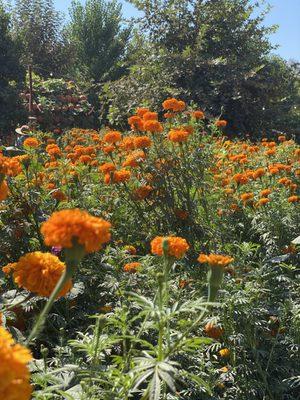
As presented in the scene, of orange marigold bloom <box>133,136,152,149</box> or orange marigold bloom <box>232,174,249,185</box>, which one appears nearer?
orange marigold bloom <box>133,136,152,149</box>

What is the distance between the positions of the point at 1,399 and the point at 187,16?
11.7 metres

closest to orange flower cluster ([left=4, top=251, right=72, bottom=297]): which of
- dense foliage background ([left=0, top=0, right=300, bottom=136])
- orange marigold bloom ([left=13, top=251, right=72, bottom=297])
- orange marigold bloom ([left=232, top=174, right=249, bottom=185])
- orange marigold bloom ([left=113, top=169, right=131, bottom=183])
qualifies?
orange marigold bloom ([left=13, top=251, right=72, bottom=297])

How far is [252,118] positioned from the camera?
11.0 meters

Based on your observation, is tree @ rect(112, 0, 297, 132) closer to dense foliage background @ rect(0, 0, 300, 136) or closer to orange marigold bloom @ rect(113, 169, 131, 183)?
dense foliage background @ rect(0, 0, 300, 136)

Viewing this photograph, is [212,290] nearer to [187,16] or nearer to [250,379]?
[250,379]

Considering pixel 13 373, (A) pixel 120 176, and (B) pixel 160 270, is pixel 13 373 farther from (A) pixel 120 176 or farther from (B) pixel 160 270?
(A) pixel 120 176

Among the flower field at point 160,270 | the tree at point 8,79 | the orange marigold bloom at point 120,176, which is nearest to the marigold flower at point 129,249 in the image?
the flower field at point 160,270

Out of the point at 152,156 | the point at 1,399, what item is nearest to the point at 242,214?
the point at 152,156

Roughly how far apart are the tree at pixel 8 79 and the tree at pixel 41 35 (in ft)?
8.67

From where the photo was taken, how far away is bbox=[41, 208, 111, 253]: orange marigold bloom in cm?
96

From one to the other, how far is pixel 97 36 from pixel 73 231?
2228 cm

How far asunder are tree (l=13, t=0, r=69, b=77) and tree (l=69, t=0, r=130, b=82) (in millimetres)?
2987

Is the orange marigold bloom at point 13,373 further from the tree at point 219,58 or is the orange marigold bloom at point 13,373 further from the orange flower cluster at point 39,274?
the tree at point 219,58

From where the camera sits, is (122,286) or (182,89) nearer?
(122,286)
